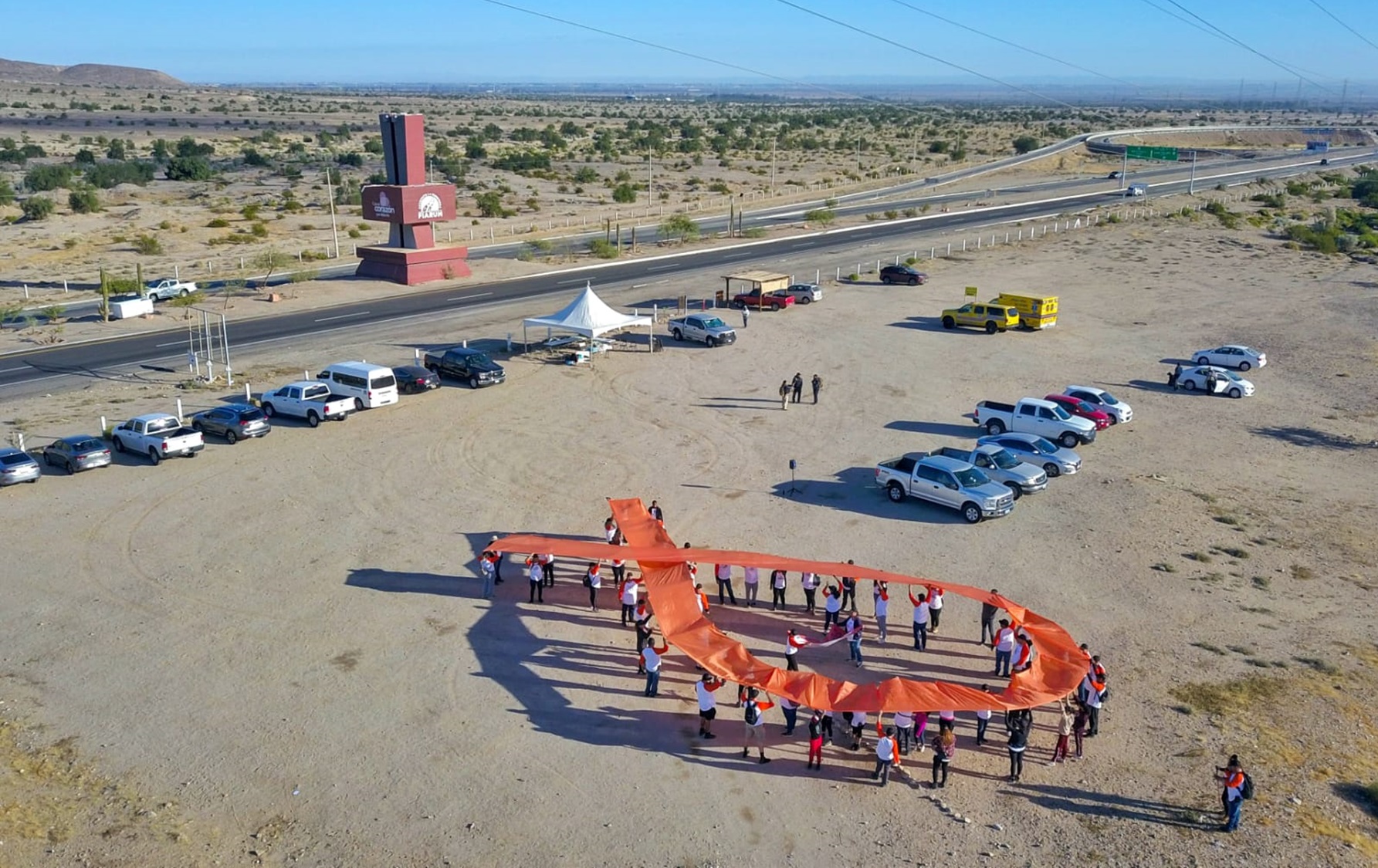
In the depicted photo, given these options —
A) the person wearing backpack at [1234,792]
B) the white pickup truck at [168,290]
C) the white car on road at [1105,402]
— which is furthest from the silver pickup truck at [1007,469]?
the white pickup truck at [168,290]

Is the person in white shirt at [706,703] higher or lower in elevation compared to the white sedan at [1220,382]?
lower

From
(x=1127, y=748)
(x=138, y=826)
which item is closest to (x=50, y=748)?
(x=138, y=826)

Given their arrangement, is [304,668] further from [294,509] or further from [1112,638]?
[1112,638]

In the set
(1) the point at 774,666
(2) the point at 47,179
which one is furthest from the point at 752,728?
(2) the point at 47,179

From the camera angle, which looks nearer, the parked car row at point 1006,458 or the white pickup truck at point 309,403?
the parked car row at point 1006,458

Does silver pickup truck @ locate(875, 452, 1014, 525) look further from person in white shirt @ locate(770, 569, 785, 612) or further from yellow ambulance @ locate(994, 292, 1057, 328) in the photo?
yellow ambulance @ locate(994, 292, 1057, 328)

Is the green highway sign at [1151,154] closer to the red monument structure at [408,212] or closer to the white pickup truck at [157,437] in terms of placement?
the red monument structure at [408,212]
